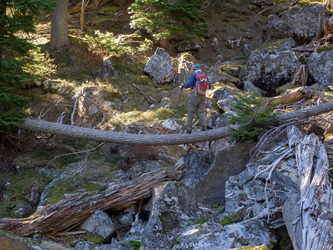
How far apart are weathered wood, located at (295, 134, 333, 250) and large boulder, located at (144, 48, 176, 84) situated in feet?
34.7

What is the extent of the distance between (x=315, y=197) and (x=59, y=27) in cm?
1549

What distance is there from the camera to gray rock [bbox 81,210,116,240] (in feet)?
21.2

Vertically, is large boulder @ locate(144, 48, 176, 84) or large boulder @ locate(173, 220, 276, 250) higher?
large boulder @ locate(144, 48, 176, 84)

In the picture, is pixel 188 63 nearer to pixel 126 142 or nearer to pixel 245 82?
pixel 245 82

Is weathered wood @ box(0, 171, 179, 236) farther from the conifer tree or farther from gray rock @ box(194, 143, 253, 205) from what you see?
the conifer tree

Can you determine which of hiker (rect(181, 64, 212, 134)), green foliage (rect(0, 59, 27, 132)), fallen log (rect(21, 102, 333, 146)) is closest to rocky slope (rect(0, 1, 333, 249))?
fallen log (rect(21, 102, 333, 146))

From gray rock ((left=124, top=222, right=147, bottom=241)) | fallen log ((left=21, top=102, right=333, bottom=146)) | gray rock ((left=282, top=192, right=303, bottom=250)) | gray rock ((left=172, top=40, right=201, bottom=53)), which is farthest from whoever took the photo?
gray rock ((left=172, top=40, right=201, bottom=53))

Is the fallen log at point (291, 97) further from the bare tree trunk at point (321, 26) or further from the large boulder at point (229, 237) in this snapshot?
the large boulder at point (229, 237)

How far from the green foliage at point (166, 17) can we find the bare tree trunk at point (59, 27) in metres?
3.68

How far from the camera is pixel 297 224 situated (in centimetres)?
400

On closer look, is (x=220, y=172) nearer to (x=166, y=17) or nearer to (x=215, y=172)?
(x=215, y=172)

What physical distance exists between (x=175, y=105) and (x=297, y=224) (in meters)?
9.11

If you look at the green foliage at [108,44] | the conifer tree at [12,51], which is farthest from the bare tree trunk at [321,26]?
the conifer tree at [12,51]

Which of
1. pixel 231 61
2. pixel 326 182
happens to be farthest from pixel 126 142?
pixel 231 61
